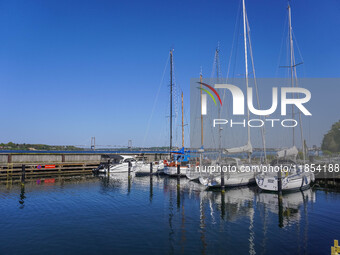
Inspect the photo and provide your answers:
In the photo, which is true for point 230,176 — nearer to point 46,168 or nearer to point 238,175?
point 238,175

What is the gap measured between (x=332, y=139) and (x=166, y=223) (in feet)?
221

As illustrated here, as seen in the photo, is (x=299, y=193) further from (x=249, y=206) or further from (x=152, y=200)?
(x=152, y=200)

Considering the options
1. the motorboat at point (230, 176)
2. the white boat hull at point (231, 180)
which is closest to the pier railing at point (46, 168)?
the white boat hull at point (231, 180)

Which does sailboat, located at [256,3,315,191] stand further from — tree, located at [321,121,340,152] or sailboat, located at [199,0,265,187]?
tree, located at [321,121,340,152]

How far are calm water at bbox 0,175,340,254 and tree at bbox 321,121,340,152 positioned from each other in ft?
158

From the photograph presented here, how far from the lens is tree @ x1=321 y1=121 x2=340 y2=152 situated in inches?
2515

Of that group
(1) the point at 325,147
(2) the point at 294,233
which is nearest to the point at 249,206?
(2) the point at 294,233

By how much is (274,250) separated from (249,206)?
320 inches

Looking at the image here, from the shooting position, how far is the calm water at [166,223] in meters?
11.3

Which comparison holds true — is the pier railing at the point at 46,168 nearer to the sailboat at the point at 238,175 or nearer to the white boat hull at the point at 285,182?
the sailboat at the point at 238,175

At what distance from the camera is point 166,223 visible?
14.8 metres

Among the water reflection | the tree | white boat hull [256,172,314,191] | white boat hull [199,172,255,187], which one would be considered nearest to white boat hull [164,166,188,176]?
white boat hull [199,172,255,187]

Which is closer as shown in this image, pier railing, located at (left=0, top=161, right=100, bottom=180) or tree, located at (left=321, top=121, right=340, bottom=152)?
pier railing, located at (left=0, top=161, right=100, bottom=180)

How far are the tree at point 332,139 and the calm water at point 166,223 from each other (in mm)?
48145
